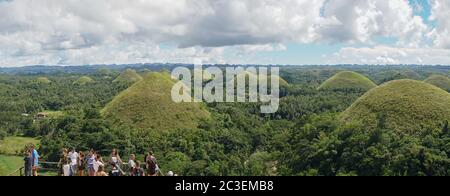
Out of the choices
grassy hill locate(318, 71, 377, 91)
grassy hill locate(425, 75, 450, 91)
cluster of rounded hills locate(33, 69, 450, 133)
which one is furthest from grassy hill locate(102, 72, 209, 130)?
grassy hill locate(425, 75, 450, 91)

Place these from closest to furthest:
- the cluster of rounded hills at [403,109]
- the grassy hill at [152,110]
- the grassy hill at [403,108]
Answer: the cluster of rounded hills at [403,109] < the grassy hill at [403,108] < the grassy hill at [152,110]

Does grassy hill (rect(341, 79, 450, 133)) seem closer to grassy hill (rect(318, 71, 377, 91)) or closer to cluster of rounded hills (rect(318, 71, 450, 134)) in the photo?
cluster of rounded hills (rect(318, 71, 450, 134))

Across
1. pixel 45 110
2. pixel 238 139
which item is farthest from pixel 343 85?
pixel 238 139

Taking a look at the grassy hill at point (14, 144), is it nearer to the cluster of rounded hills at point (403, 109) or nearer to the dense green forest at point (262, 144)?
the dense green forest at point (262, 144)

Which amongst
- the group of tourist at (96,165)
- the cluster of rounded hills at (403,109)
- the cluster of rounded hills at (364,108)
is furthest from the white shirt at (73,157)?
the cluster of rounded hills at (403,109)

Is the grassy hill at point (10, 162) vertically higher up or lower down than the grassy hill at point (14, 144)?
lower down
